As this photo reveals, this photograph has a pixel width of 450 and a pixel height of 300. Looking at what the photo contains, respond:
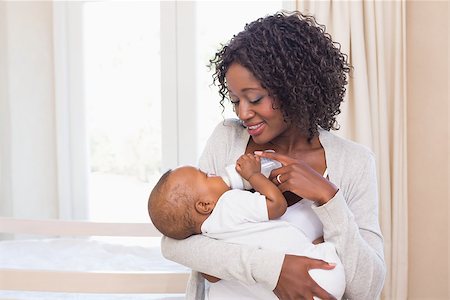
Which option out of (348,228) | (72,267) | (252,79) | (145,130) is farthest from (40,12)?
(348,228)

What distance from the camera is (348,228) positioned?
1311 millimetres

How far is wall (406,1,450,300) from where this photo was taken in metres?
2.92

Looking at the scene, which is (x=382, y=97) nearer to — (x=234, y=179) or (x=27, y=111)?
(x=234, y=179)

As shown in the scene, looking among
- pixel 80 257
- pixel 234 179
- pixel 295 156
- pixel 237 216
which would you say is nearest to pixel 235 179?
pixel 234 179

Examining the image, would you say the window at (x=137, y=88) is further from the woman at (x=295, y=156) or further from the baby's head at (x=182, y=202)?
the baby's head at (x=182, y=202)

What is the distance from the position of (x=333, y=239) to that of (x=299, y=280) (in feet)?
0.41

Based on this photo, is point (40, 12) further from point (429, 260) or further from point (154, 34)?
point (429, 260)

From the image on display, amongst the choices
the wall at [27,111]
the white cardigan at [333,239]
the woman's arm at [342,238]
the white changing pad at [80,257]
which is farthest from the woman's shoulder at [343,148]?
the wall at [27,111]

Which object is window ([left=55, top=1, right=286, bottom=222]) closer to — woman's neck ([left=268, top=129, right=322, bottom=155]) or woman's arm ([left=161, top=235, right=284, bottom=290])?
woman's neck ([left=268, top=129, right=322, bottom=155])

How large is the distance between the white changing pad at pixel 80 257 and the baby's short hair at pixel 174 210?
2.81ft

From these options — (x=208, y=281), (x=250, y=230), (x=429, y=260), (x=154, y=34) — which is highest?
(x=154, y=34)

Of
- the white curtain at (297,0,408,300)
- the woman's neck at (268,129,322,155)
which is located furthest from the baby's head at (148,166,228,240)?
the white curtain at (297,0,408,300)

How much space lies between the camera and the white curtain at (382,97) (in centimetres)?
287

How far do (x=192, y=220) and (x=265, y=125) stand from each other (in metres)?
0.29
